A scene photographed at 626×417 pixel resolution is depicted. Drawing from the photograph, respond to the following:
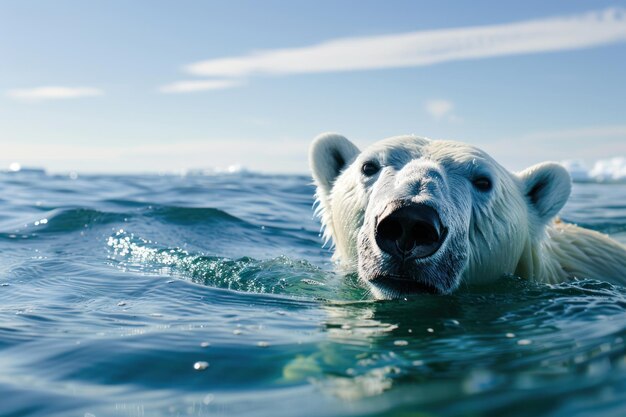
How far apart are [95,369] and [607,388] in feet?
7.08

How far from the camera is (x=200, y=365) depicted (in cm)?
302

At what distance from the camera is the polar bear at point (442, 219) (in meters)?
3.67

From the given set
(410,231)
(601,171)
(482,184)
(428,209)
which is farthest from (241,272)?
(601,171)

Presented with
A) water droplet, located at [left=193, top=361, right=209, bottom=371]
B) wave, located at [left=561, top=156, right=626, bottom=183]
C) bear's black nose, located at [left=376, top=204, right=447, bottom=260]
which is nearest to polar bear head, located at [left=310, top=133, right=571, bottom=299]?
bear's black nose, located at [left=376, top=204, right=447, bottom=260]

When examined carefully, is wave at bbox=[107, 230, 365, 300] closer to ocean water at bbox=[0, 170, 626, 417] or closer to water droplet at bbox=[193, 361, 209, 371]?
ocean water at bbox=[0, 170, 626, 417]

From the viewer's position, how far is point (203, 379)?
2.86 metres

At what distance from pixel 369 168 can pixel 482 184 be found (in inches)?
31.0

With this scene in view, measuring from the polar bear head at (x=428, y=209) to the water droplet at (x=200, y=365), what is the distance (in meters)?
1.19

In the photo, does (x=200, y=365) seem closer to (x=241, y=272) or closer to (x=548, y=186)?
(x=241, y=272)

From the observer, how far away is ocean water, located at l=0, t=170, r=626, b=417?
8.04ft

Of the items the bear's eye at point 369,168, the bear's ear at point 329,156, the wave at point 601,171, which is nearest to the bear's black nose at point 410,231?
the bear's eye at point 369,168

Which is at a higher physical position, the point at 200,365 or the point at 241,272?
the point at 200,365

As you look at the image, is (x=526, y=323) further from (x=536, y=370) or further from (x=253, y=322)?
(x=253, y=322)

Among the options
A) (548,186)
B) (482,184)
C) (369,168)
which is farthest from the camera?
(548,186)
